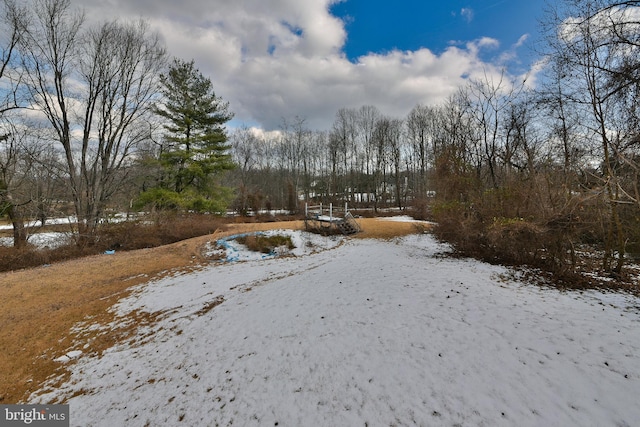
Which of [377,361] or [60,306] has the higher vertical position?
[377,361]

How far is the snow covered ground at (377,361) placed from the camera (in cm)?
273

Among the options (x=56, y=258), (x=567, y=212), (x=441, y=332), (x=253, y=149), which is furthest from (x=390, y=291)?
(x=253, y=149)

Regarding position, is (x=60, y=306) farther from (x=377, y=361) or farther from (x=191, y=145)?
(x=191, y=145)

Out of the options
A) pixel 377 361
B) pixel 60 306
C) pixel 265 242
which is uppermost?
pixel 265 242

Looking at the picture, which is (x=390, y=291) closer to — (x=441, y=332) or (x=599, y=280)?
(x=441, y=332)

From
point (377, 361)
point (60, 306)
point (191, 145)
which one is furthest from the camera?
point (191, 145)

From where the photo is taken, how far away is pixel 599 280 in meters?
6.36

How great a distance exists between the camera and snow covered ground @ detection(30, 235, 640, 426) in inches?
107

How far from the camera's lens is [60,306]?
254 inches

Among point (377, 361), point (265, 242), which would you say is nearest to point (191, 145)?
point (265, 242)

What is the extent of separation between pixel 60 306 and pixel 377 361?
8234mm

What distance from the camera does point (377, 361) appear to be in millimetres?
3494

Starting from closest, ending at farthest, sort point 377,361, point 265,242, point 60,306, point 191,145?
point 377,361 → point 60,306 → point 265,242 → point 191,145

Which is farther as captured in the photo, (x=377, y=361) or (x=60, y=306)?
(x=60, y=306)
